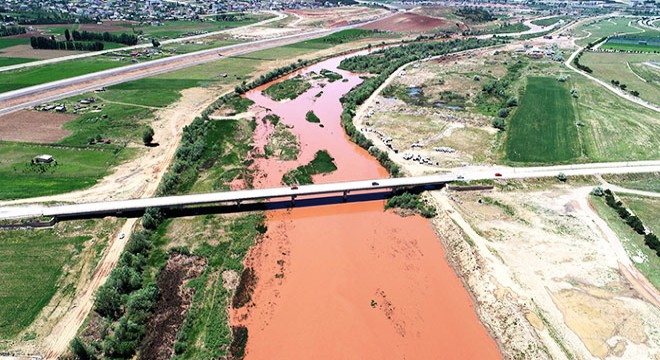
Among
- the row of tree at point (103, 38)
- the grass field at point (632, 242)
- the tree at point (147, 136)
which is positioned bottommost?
the grass field at point (632, 242)

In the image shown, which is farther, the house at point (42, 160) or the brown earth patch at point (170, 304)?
the house at point (42, 160)

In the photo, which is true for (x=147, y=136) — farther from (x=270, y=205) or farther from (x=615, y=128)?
(x=615, y=128)

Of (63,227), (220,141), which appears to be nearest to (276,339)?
(63,227)

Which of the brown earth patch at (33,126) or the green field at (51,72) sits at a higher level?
the green field at (51,72)

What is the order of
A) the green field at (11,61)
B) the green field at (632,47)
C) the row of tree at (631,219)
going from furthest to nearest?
1. the green field at (632,47)
2. the green field at (11,61)
3. the row of tree at (631,219)

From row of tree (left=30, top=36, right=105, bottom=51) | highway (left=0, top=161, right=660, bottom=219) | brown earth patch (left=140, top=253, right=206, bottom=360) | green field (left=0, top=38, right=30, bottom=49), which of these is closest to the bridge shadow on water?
highway (left=0, top=161, right=660, bottom=219)

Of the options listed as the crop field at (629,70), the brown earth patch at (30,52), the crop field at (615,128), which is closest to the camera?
the crop field at (615,128)

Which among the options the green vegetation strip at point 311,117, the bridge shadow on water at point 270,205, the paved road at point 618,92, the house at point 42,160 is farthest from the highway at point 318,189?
the paved road at point 618,92

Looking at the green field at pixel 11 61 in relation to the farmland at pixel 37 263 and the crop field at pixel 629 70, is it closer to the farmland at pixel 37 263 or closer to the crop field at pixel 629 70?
the farmland at pixel 37 263
